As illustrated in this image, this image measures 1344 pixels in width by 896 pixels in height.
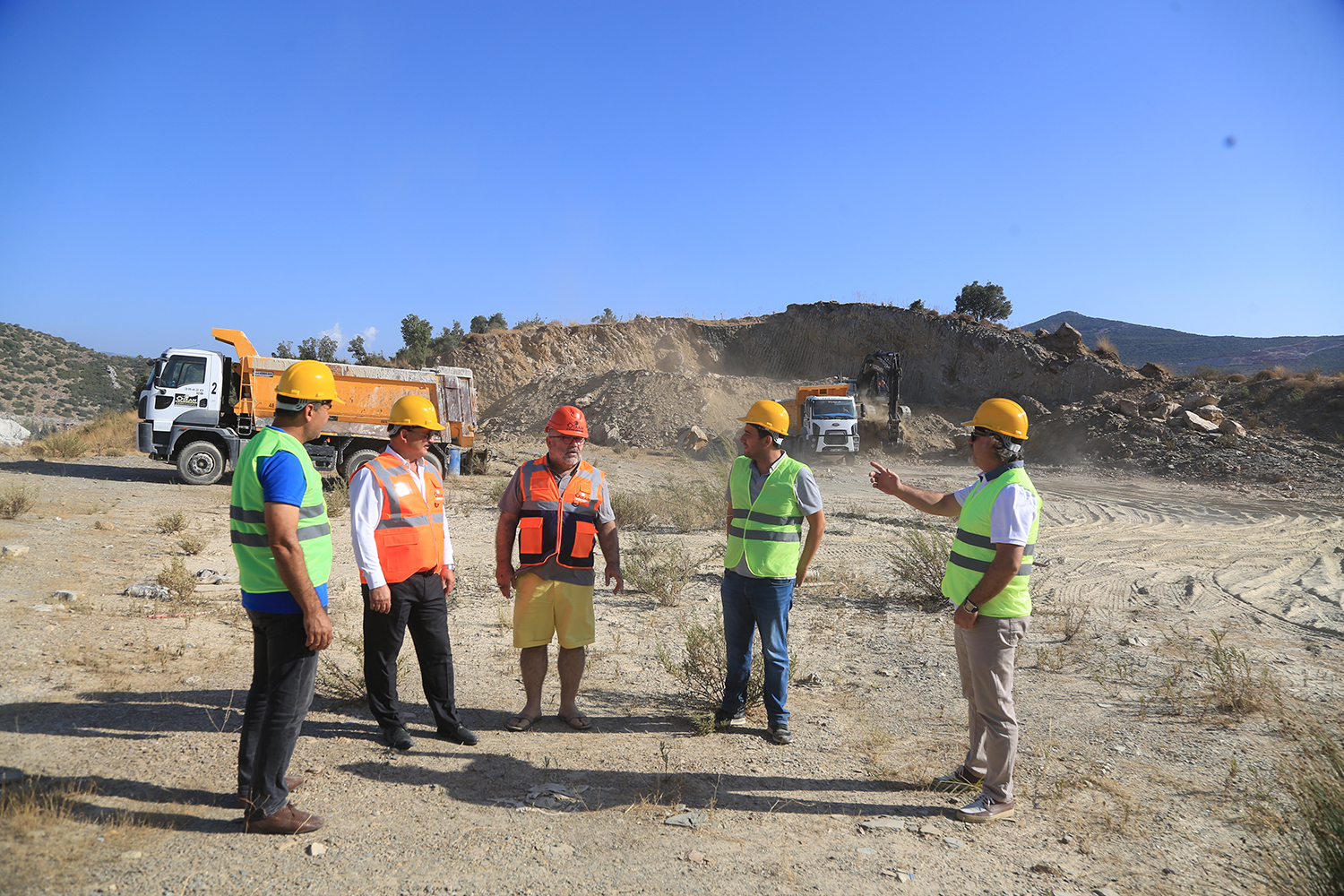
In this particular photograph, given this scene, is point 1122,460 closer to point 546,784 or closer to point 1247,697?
point 1247,697

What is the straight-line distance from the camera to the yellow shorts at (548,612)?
Answer: 3842mm

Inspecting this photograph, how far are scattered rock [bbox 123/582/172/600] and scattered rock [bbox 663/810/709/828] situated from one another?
517 cm

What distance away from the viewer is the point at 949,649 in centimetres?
577

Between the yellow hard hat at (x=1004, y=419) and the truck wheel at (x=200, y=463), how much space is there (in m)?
14.9

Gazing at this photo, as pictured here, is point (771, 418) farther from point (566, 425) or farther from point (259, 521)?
point (259, 521)

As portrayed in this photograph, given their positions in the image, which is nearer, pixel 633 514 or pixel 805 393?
pixel 633 514

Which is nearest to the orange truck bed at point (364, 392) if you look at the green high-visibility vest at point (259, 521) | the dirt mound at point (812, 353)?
the green high-visibility vest at point (259, 521)

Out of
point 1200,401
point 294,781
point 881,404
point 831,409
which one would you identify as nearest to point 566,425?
point 294,781

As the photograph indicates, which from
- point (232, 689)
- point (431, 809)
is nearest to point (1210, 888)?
point (431, 809)

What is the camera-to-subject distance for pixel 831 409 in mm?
22297

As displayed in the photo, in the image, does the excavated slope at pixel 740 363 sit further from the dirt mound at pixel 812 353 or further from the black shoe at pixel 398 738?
the black shoe at pixel 398 738

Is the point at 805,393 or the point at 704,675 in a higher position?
the point at 805,393

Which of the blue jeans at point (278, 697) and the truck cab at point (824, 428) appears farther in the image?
the truck cab at point (824, 428)

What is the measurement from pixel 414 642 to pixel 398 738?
0.50 metres
